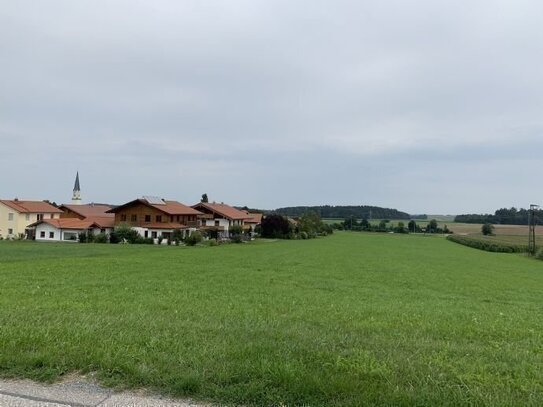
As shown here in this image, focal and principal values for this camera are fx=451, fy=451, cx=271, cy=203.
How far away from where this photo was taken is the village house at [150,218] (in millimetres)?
80062

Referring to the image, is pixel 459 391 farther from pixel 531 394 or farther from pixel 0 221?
pixel 0 221

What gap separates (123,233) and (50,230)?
52.3ft

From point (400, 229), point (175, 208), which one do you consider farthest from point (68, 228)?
point (400, 229)

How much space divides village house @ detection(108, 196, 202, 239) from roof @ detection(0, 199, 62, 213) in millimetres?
16696

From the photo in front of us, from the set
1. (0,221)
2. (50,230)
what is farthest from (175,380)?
(0,221)

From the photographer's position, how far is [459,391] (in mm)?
4203

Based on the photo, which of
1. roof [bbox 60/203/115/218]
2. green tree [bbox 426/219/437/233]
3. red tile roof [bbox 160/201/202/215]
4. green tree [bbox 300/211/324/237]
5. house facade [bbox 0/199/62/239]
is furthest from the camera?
green tree [bbox 426/219/437/233]

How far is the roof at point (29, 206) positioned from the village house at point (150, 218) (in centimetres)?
1670

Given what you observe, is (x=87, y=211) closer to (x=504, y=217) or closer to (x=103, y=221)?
Answer: (x=103, y=221)

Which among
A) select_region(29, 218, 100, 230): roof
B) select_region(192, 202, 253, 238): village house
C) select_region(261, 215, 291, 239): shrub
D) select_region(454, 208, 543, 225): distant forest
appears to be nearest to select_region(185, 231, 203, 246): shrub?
select_region(29, 218, 100, 230): roof

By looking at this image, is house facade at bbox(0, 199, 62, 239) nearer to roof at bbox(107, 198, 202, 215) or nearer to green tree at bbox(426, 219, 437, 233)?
roof at bbox(107, 198, 202, 215)

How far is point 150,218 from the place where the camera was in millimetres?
82125

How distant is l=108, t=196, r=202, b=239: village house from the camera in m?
80.1

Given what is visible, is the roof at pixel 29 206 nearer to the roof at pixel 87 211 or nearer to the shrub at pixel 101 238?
the roof at pixel 87 211
